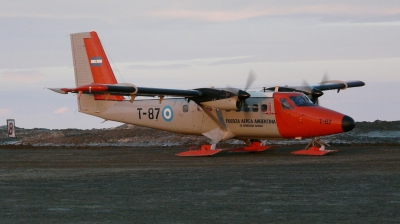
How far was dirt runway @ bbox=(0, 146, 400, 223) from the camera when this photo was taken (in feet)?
34.8

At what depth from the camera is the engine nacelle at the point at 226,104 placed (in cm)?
2392

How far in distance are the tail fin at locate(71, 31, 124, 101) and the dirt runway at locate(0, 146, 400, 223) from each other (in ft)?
19.9

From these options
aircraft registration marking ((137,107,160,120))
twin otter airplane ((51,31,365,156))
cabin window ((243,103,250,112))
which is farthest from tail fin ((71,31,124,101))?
cabin window ((243,103,250,112))

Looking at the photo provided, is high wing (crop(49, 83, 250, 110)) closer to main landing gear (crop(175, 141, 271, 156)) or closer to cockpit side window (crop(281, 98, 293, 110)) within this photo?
cockpit side window (crop(281, 98, 293, 110))

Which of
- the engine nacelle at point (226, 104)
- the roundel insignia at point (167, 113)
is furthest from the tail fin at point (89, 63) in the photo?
the engine nacelle at point (226, 104)

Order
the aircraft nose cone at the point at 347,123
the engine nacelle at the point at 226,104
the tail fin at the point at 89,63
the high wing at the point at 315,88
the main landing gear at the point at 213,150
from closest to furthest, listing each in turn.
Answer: the aircraft nose cone at the point at 347,123 < the engine nacelle at the point at 226,104 < the main landing gear at the point at 213,150 < the high wing at the point at 315,88 < the tail fin at the point at 89,63

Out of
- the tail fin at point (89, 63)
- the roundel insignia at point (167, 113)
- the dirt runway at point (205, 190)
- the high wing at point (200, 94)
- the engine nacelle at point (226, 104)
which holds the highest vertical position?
the tail fin at point (89, 63)

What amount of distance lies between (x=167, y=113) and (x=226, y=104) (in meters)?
3.68

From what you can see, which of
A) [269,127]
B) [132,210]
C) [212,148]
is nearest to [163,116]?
[212,148]

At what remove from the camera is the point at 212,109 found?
2547 centimetres

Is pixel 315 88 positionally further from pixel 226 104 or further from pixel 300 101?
pixel 226 104

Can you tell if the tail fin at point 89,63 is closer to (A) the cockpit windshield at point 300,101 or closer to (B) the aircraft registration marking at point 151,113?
(B) the aircraft registration marking at point 151,113

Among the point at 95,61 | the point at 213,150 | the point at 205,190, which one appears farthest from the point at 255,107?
the point at 205,190

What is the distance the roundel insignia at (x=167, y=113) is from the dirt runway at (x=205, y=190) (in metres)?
4.17
